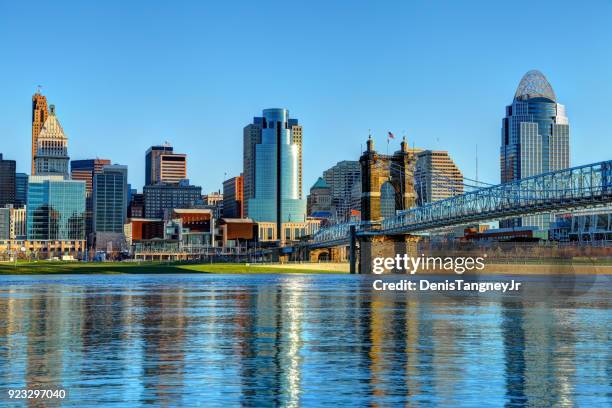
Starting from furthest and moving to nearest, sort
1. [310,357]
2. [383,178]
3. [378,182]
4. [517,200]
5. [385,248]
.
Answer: [383,178]
[378,182]
[385,248]
[517,200]
[310,357]

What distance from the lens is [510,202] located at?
12219 centimetres

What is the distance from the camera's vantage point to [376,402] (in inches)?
837

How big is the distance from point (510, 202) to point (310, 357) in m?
96.5

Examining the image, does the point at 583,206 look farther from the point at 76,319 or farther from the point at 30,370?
the point at 30,370

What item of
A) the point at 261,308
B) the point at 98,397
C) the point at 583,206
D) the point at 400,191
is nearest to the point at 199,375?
the point at 98,397

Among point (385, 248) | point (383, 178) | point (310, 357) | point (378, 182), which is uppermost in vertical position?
point (383, 178)

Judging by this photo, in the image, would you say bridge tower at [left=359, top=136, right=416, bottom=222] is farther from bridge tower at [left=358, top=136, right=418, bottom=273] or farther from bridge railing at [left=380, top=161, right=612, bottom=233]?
bridge railing at [left=380, top=161, right=612, bottom=233]

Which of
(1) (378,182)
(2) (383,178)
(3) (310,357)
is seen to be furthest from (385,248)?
(3) (310,357)

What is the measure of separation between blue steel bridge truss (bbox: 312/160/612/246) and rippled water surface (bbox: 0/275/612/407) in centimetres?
4838

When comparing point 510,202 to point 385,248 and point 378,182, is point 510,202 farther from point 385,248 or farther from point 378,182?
point 378,182

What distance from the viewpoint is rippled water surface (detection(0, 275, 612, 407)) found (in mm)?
22266

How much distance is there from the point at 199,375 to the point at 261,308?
30.6 m

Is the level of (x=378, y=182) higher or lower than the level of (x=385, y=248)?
higher

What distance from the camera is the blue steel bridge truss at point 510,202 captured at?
3856 inches
